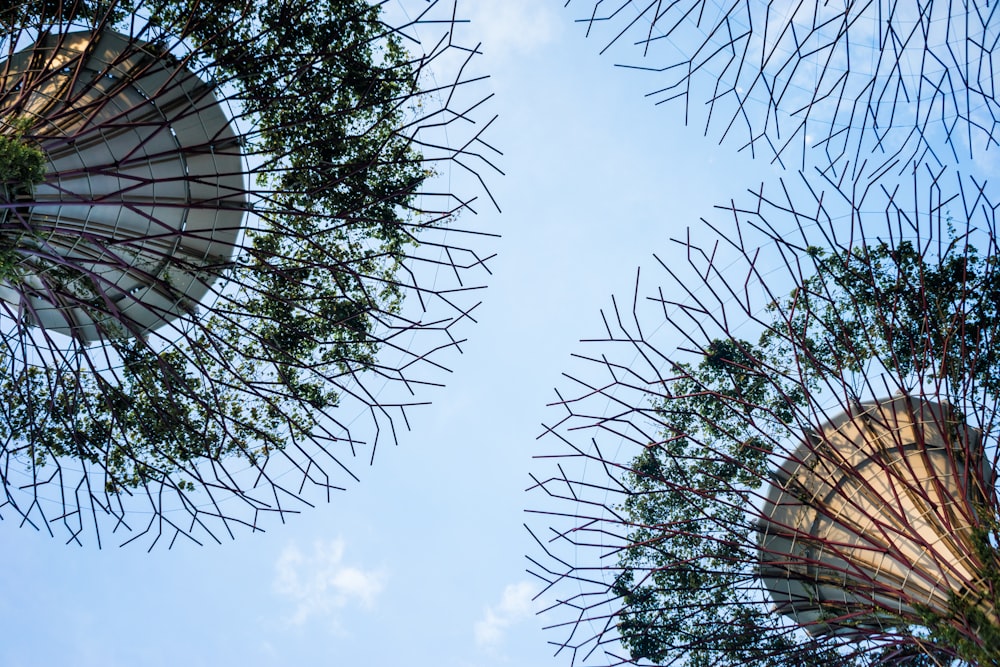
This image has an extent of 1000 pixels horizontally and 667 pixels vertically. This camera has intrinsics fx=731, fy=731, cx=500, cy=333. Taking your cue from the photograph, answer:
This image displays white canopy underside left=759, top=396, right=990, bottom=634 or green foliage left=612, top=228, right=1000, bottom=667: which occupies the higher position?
green foliage left=612, top=228, right=1000, bottom=667

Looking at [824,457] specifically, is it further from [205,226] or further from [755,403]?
[205,226]

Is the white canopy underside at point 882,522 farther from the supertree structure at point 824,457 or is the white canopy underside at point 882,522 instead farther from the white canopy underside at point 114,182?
the white canopy underside at point 114,182

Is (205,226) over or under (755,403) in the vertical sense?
over

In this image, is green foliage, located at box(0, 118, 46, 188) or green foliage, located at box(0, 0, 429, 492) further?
green foliage, located at box(0, 0, 429, 492)

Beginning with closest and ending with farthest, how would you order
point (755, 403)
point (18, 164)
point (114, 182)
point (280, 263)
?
point (18, 164) < point (114, 182) < point (280, 263) < point (755, 403)

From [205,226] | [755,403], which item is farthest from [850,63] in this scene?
[205,226]

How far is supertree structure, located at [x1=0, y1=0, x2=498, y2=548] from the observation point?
7809mm

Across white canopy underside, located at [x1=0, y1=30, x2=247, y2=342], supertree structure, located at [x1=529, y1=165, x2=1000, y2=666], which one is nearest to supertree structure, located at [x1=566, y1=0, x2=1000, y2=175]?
supertree structure, located at [x1=529, y1=165, x2=1000, y2=666]

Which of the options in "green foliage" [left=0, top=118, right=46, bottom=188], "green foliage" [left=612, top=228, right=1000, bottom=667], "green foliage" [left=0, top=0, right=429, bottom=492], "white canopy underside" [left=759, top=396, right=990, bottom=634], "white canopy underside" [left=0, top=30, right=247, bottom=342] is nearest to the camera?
"green foliage" [left=0, top=118, right=46, bottom=188]

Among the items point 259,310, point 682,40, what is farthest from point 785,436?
point 259,310

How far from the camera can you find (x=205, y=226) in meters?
9.98

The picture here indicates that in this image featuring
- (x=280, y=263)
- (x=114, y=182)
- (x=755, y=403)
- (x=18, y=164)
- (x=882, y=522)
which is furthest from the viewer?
(x=755, y=403)

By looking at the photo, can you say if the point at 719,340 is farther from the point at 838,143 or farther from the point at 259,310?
the point at 259,310

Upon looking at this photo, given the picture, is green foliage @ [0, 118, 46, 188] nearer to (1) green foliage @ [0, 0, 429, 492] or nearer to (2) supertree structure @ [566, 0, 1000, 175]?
(1) green foliage @ [0, 0, 429, 492]
